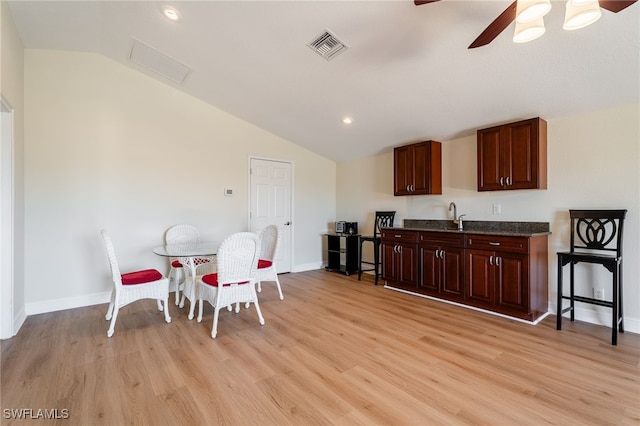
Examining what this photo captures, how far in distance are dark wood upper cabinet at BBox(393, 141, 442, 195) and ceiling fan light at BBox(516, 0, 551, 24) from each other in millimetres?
2633

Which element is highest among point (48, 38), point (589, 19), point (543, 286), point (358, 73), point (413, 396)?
point (48, 38)

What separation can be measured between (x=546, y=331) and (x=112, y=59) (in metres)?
5.80

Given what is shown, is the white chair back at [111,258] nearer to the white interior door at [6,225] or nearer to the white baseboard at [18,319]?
the white interior door at [6,225]

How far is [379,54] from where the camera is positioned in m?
2.81

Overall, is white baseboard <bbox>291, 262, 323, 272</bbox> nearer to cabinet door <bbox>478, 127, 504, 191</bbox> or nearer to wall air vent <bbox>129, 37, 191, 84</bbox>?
cabinet door <bbox>478, 127, 504, 191</bbox>

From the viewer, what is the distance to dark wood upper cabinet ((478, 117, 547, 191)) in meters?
3.18

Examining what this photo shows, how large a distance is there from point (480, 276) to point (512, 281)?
0.32m

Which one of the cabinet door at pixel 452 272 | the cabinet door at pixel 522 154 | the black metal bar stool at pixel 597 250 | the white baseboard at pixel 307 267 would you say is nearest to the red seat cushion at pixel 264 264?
the white baseboard at pixel 307 267

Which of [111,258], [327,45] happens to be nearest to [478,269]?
[327,45]

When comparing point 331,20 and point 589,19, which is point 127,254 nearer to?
point 331,20

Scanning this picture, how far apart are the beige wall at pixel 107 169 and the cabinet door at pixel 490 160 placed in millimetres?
3529

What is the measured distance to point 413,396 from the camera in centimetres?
185

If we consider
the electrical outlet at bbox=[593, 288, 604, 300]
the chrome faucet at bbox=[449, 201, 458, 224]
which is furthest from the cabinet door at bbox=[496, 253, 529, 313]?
the chrome faucet at bbox=[449, 201, 458, 224]

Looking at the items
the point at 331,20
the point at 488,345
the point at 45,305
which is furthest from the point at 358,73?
the point at 45,305
